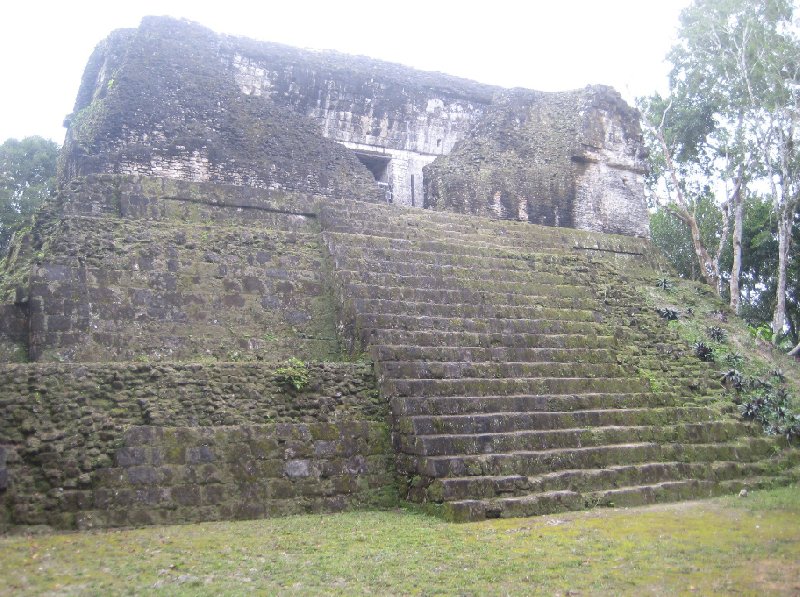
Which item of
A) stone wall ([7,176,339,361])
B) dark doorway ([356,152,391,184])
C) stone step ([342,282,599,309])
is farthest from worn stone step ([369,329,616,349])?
dark doorway ([356,152,391,184])

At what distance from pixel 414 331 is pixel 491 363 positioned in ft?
3.02

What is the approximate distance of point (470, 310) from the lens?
9078 millimetres

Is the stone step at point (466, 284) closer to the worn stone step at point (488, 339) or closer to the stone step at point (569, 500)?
the worn stone step at point (488, 339)

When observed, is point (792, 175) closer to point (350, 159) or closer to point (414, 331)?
point (350, 159)

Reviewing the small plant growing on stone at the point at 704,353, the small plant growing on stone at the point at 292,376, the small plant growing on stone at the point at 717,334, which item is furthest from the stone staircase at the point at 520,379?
the small plant growing on stone at the point at 717,334

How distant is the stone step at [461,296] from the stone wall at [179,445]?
184cm

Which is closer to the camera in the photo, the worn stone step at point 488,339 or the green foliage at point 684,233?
the worn stone step at point 488,339

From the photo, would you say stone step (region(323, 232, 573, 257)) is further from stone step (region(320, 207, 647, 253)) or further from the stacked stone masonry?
stone step (region(320, 207, 647, 253))

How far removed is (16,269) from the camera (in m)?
8.65

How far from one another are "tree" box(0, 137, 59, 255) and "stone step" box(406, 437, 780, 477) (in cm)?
1525

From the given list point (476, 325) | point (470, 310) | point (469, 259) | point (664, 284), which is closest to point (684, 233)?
point (664, 284)

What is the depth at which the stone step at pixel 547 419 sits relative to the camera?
6949 millimetres

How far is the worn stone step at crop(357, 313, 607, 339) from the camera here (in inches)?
327

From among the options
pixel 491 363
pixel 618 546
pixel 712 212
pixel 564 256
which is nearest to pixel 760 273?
pixel 712 212
